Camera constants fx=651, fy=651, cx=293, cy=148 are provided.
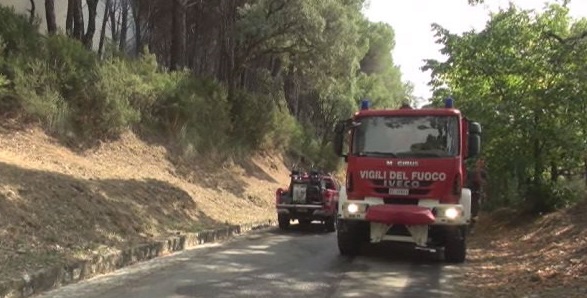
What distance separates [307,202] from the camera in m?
18.7

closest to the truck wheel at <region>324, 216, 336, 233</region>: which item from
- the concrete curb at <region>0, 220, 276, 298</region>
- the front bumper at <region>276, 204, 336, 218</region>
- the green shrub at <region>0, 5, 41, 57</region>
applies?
the front bumper at <region>276, 204, 336, 218</region>

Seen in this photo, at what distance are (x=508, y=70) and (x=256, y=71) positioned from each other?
19.8 meters

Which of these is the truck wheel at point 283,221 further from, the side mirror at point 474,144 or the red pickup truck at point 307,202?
the side mirror at point 474,144

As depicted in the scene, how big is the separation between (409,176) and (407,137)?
786mm

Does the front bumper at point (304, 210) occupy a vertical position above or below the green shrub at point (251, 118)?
below

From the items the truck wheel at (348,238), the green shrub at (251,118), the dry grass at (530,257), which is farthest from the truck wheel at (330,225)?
the green shrub at (251,118)

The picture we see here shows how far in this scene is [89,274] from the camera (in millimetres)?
9445

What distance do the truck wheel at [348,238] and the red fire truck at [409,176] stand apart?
0.03m

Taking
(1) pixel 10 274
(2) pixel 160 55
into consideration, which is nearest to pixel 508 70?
(1) pixel 10 274

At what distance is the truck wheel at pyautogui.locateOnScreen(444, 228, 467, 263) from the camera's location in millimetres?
11891

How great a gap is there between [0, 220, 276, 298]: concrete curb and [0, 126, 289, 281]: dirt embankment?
190mm

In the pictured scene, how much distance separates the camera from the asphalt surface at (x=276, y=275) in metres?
8.67

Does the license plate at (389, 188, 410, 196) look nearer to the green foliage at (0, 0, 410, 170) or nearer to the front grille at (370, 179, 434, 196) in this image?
the front grille at (370, 179, 434, 196)

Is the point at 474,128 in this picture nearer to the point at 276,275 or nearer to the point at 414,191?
the point at 414,191
